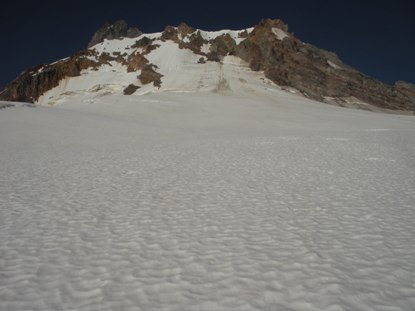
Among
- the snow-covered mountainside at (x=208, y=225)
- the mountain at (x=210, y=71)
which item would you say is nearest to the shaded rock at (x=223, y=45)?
the mountain at (x=210, y=71)

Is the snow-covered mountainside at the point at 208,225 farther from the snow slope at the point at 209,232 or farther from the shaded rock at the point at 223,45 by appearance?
the shaded rock at the point at 223,45

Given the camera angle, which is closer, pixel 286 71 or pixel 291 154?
pixel 291 154

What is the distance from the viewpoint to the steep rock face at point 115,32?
12419cm

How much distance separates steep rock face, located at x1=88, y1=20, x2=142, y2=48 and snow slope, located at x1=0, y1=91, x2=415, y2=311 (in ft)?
404

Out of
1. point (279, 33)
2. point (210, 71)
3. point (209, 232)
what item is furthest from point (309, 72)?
point (209, 232)

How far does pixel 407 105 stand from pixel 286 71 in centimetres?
2834

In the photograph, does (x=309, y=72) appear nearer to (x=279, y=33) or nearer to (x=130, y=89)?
(x=279, y=33)

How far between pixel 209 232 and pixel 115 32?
135283 millimetres

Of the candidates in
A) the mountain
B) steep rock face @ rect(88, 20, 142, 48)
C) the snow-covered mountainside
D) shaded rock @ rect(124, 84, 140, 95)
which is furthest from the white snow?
the snow-covered mountainside

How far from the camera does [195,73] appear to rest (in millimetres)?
78812

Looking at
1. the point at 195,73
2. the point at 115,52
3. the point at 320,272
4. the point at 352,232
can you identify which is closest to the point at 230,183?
the point at 352,232

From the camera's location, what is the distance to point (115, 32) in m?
126

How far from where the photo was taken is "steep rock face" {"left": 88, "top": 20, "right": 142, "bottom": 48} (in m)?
124

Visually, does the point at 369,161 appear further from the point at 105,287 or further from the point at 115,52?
the point at 115,52
